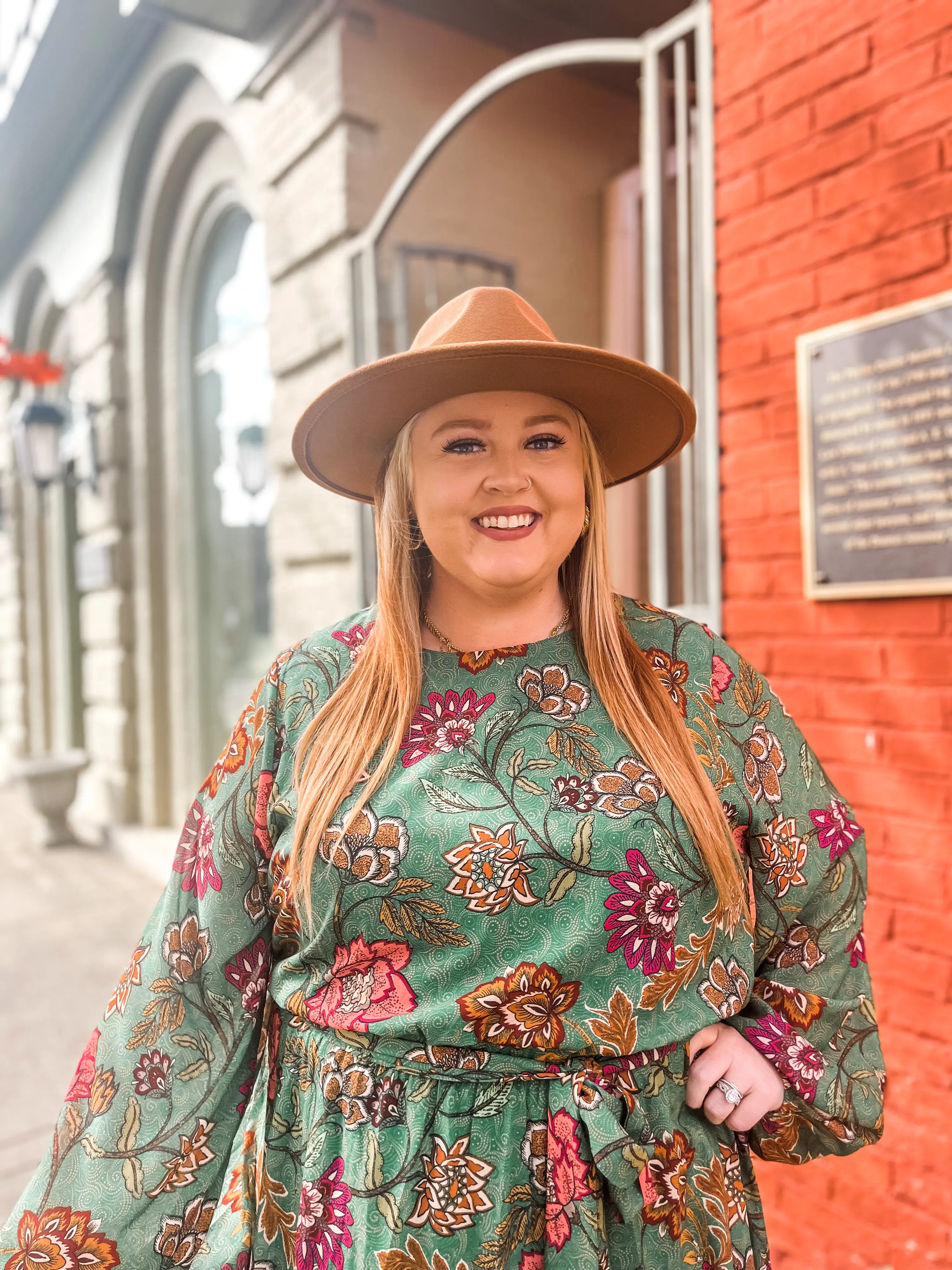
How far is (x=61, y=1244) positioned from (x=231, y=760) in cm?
68

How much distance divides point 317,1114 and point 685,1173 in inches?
19.3

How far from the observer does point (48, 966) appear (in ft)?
14.3

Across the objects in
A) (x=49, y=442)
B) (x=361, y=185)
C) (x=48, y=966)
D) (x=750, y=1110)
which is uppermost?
(x=361, y=185)

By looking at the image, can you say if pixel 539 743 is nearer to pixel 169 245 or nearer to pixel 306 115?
pixel 306 115

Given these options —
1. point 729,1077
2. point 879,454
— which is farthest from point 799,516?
point 729,1077

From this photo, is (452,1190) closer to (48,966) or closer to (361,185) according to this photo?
(361,185)

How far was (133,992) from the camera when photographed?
4.29ft

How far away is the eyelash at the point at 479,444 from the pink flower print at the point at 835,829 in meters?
0.64

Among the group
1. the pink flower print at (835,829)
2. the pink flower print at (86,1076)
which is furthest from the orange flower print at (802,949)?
the pink flower print at (86,1076)

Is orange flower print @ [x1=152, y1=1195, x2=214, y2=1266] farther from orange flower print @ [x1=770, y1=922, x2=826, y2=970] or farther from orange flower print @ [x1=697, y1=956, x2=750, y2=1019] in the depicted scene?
orange flower print @ [x1=770, y1=922, x2=826, y2=970]

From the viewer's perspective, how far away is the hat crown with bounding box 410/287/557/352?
4.32ft

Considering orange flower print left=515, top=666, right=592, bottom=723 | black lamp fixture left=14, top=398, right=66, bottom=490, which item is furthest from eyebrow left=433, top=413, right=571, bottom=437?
black lamp fixture left=14, top=398, right=66, bottom=490

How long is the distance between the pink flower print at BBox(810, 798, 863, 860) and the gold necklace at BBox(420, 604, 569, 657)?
0.44m

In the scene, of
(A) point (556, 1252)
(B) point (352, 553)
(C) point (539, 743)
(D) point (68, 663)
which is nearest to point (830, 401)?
(C) point (539, 743)
